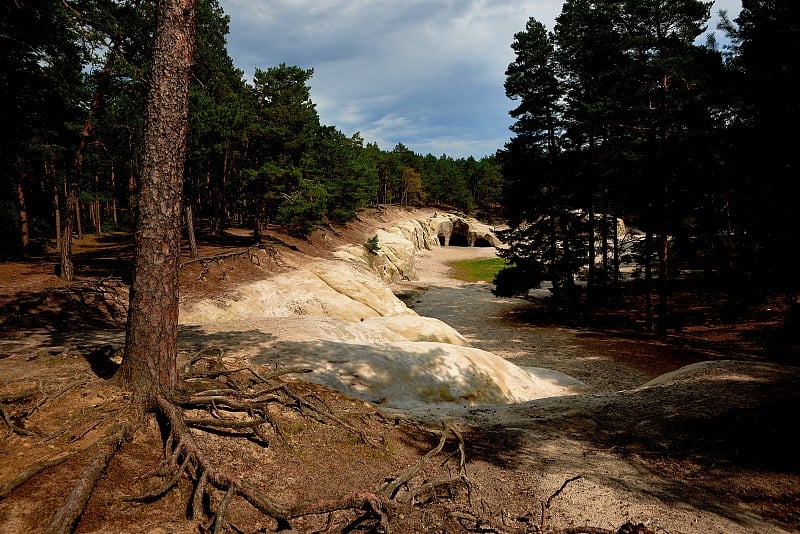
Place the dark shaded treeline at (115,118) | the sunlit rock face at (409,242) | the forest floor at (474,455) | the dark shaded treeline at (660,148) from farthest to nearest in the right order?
the sunlit rock face at (409,242) → the dark shaded treeline at (115,118) → the dark shaded treeline at (660,148) → the forest floor at (474,455)

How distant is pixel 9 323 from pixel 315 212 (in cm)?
1638

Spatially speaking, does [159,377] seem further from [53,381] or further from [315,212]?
[315,212]

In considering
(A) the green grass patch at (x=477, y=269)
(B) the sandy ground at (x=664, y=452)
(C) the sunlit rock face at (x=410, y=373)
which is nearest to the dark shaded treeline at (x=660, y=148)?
(B) the sandy ground at (x=664, y=452)

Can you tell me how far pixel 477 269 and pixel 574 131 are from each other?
31749mm

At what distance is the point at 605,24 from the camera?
19.4m

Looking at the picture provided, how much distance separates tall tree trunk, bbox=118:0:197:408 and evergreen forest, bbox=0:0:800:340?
0.57 meters

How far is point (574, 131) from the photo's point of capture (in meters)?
22.7

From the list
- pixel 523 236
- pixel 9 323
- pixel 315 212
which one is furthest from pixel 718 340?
pixel 9 323

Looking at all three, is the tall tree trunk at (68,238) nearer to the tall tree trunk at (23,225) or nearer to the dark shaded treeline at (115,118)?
the dark shaded treeline at (115,118)

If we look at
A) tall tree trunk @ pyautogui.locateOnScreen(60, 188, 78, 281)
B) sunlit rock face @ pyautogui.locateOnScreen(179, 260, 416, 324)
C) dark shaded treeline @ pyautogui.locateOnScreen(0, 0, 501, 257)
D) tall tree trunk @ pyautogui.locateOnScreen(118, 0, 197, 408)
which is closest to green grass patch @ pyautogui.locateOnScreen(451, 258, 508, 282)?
dark shaded treeline @ pyautogui.locateOnScreen(0, 0, 501, 257)

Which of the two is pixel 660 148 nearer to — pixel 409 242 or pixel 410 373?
pixel 410 373

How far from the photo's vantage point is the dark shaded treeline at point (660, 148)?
7.02 metres

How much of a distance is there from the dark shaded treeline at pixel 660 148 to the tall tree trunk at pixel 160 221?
950 centimetres

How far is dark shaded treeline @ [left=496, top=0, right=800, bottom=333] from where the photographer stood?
7016 millimetres
